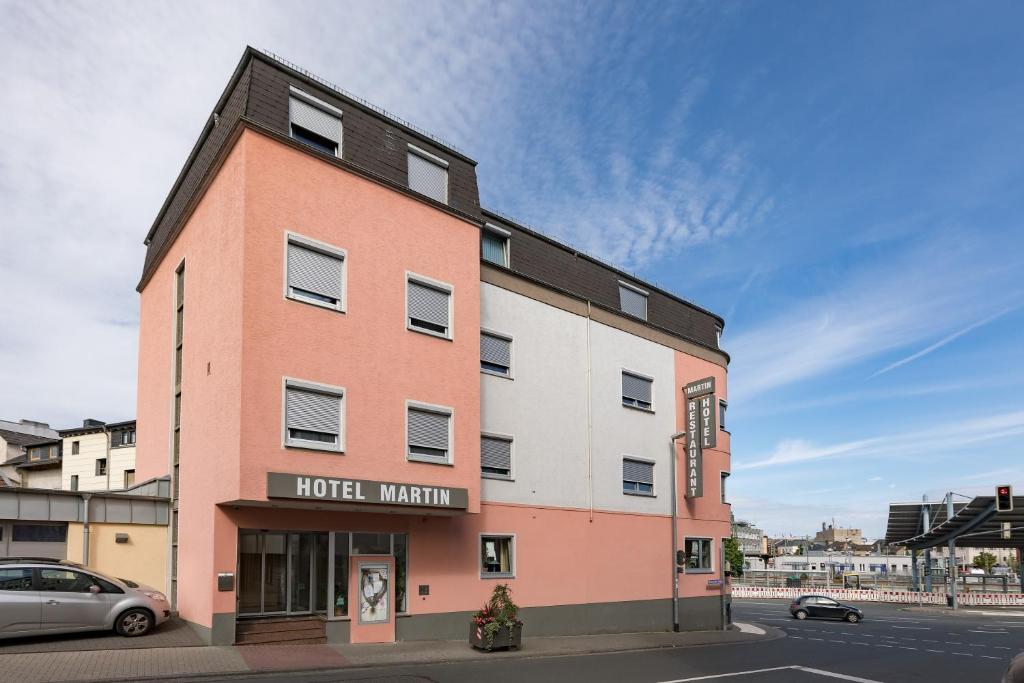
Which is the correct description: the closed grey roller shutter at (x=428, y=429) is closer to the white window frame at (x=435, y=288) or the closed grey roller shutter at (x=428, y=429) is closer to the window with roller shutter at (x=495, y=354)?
the white window frame at (x=435, y=288)

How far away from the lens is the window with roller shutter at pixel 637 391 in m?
27.2

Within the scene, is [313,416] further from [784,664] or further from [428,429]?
[784,664]

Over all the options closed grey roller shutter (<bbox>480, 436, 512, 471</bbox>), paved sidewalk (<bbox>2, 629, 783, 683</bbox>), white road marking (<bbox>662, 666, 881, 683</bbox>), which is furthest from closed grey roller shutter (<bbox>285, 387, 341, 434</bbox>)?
white road marking (<bbox>662, 666, 881, 683</bbox>)

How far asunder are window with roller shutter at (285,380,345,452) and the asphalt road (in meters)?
4.89

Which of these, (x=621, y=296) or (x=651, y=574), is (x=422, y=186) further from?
(x=651, y=574)

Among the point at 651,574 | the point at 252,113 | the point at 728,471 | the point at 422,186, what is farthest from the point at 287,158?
the point at 728,471

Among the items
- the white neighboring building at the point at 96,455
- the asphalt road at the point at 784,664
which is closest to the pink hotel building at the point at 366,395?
the asphalt road at the point at 784,664

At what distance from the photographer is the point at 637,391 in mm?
27688

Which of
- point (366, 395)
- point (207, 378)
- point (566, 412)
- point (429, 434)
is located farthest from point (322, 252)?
point (566, 412)

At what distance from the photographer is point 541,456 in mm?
23531

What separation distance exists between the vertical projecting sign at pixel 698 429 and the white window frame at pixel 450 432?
11156 mm

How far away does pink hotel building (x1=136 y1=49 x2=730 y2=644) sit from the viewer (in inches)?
674

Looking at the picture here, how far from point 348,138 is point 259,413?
23.4 ft

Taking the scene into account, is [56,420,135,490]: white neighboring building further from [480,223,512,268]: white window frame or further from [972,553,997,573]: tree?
[972,553,997,573]: tree
